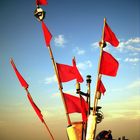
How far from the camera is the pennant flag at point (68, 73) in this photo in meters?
5.78

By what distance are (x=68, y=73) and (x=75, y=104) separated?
2.86 feet

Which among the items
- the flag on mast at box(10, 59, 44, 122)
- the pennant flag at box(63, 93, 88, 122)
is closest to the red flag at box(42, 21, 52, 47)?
the flag on mast at box(10, 59, 44, 122)

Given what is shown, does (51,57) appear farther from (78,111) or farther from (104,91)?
Answer: (104,91)

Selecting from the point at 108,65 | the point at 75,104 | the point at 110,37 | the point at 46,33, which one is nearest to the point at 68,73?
the point at 75,104

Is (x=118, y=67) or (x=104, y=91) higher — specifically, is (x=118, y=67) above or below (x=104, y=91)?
above

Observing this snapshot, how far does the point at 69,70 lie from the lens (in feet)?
19.7

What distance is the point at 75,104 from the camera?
19.2 ft

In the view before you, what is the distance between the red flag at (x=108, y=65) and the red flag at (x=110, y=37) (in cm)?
35

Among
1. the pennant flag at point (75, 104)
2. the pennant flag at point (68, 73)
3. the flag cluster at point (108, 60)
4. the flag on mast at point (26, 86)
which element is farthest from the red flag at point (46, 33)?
the pennant flag at point (75, 104)

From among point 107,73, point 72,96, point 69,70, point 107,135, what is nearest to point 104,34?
point 107,73

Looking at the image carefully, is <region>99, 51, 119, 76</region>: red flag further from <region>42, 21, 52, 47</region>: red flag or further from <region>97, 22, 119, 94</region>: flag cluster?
<region>42, 21, 52, 47</region>: red flag

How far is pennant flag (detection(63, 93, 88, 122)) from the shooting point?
225 inches

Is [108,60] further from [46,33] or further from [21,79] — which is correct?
[21,79]

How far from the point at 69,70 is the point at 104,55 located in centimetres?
107
